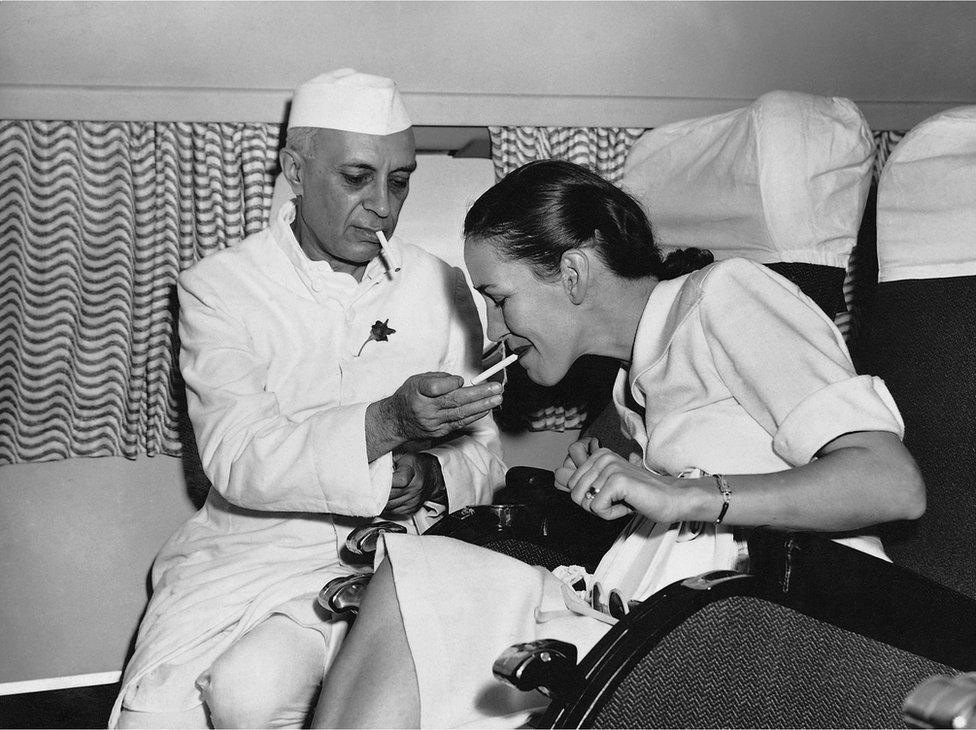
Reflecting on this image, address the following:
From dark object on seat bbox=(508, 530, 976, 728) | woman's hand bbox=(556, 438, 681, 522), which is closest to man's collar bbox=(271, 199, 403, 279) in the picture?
woman's hand bbox=(556, 438, 681, 522)

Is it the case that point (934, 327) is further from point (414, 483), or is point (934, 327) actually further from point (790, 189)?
point (414, 483)

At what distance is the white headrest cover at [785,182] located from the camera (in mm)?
1700

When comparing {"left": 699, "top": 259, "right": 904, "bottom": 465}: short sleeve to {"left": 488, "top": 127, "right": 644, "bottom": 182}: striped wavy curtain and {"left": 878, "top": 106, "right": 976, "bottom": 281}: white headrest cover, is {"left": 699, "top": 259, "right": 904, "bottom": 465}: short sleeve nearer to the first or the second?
{"left": 878, "top": 106, "right": 976, "bottom": 281}: white headrest cover

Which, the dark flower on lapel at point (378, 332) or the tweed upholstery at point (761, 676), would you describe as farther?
the dark flower on lapel at point (378, 332)

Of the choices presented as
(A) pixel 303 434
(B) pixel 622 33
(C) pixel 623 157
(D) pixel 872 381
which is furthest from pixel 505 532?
(B) pixel 622 33

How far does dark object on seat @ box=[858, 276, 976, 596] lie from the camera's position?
143 cm

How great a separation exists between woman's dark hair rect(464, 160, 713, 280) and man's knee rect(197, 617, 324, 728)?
0.74m

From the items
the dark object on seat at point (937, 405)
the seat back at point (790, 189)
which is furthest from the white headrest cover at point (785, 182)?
the dark object on seat at point (937, 405)

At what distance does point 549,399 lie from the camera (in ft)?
7.86

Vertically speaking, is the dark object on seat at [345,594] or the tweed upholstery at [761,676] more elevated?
the tweed upholstery at [761,676]

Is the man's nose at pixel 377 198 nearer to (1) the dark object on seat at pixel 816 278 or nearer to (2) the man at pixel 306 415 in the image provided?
(2) the man at pixel 306 415

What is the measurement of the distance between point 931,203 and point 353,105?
105 centimetres

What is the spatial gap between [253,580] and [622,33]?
56.6 inches

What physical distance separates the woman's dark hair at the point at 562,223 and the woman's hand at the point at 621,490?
0.41m
